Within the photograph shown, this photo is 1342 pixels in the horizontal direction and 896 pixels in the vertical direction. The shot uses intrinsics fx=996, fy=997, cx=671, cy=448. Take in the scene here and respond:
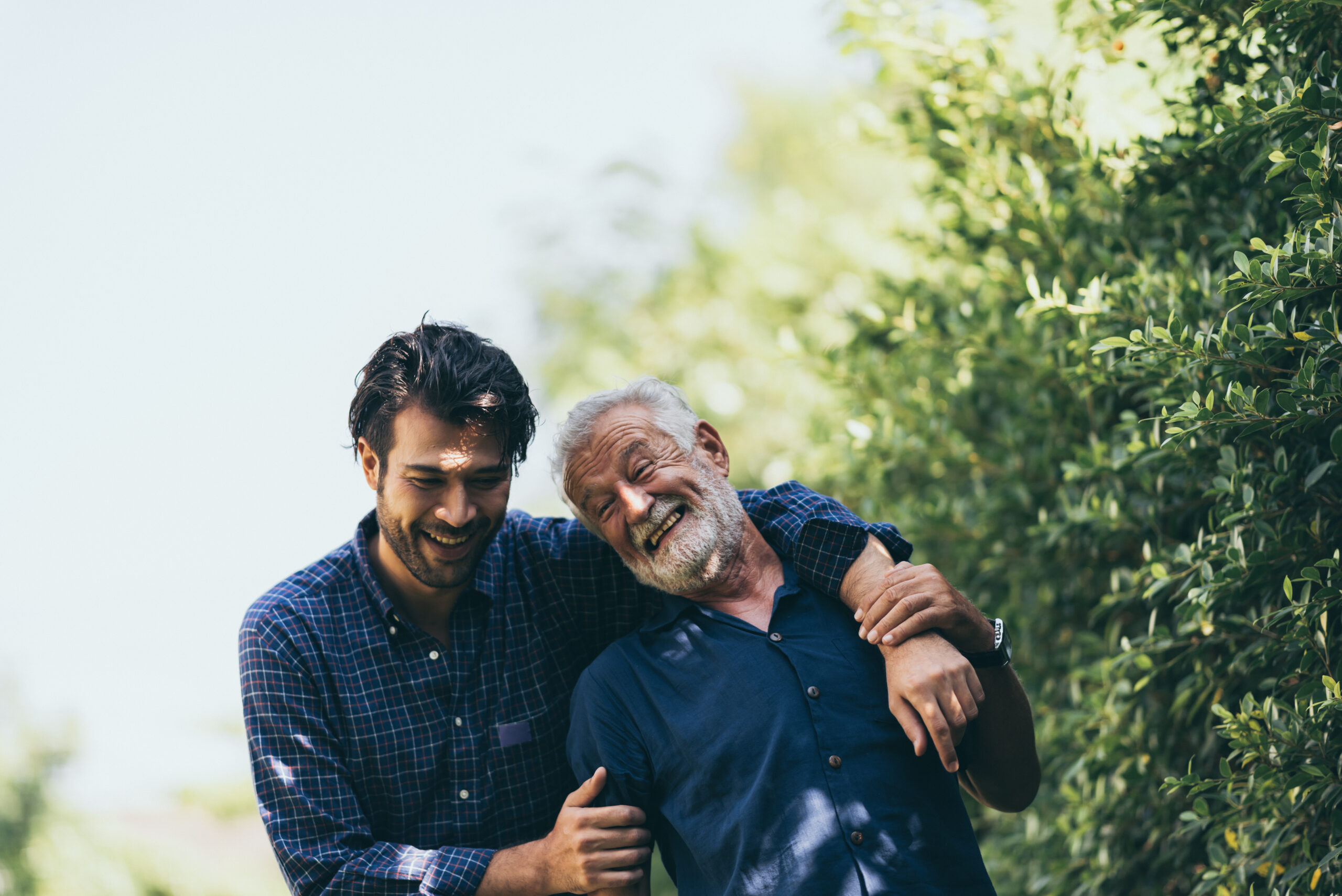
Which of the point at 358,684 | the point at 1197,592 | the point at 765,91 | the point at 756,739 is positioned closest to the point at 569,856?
the point at 756,739

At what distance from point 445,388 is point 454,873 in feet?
3.65

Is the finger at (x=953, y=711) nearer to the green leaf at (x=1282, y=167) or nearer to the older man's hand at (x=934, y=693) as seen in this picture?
the older man's hand at (x=934, y=693)

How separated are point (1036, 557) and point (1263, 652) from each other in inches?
36.9

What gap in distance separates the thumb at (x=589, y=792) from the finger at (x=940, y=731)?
70 cm

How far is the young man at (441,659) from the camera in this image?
2197 mm

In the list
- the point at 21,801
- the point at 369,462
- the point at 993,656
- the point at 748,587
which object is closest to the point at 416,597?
the point at 369,462

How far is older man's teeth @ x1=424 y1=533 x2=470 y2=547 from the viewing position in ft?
7.97

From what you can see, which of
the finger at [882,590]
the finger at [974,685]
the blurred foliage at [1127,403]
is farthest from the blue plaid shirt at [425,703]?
the blurred foliage at [1127,403]

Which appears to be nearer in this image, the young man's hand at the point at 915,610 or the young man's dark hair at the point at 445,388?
the young man's hand at the point at 915,610

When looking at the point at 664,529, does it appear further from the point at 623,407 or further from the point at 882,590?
the point at 882,590

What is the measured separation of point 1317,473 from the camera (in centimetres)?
204

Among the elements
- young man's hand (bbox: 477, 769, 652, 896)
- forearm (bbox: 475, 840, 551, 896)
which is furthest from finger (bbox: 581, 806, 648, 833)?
forearm (bbox: 475, 840, 551, 896)

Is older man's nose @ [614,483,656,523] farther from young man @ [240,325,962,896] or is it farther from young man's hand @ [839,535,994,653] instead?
young man's hand @ [839,535,994,653]

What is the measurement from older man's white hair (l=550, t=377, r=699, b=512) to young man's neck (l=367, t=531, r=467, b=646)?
1.34 ft
